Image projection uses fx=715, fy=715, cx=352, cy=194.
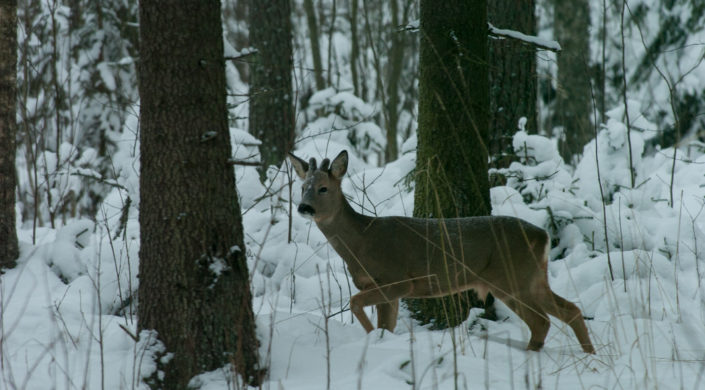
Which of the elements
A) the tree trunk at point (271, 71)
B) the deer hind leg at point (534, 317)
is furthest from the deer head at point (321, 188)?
the tree trunk at point (271, 71)

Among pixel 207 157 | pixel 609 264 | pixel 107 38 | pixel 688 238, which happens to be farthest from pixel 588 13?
pixel 207 157

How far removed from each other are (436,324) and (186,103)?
280 centimetres

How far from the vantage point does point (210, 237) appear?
377 cm

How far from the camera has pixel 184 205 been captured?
3738mm

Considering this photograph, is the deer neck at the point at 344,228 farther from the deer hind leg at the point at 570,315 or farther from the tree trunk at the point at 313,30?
the tree trunk at the point at 313,30

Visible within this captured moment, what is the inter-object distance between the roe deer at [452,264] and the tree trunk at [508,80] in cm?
249

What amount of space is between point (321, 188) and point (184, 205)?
2052 mm

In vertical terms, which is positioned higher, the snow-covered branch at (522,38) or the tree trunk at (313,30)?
the tree trunk at (313,30)

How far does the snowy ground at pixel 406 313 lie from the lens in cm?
370

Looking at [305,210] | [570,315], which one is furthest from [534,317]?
[305,210]

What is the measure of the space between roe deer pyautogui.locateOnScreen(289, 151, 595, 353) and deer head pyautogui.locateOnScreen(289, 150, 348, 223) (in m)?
0.02

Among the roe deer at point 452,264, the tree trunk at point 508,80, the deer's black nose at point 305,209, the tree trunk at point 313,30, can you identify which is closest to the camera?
the roe deer at point 452,264

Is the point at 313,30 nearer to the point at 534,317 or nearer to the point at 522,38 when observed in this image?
the point at 522,38

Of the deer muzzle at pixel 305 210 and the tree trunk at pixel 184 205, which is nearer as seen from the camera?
the tree trunk at pixel 184 205
